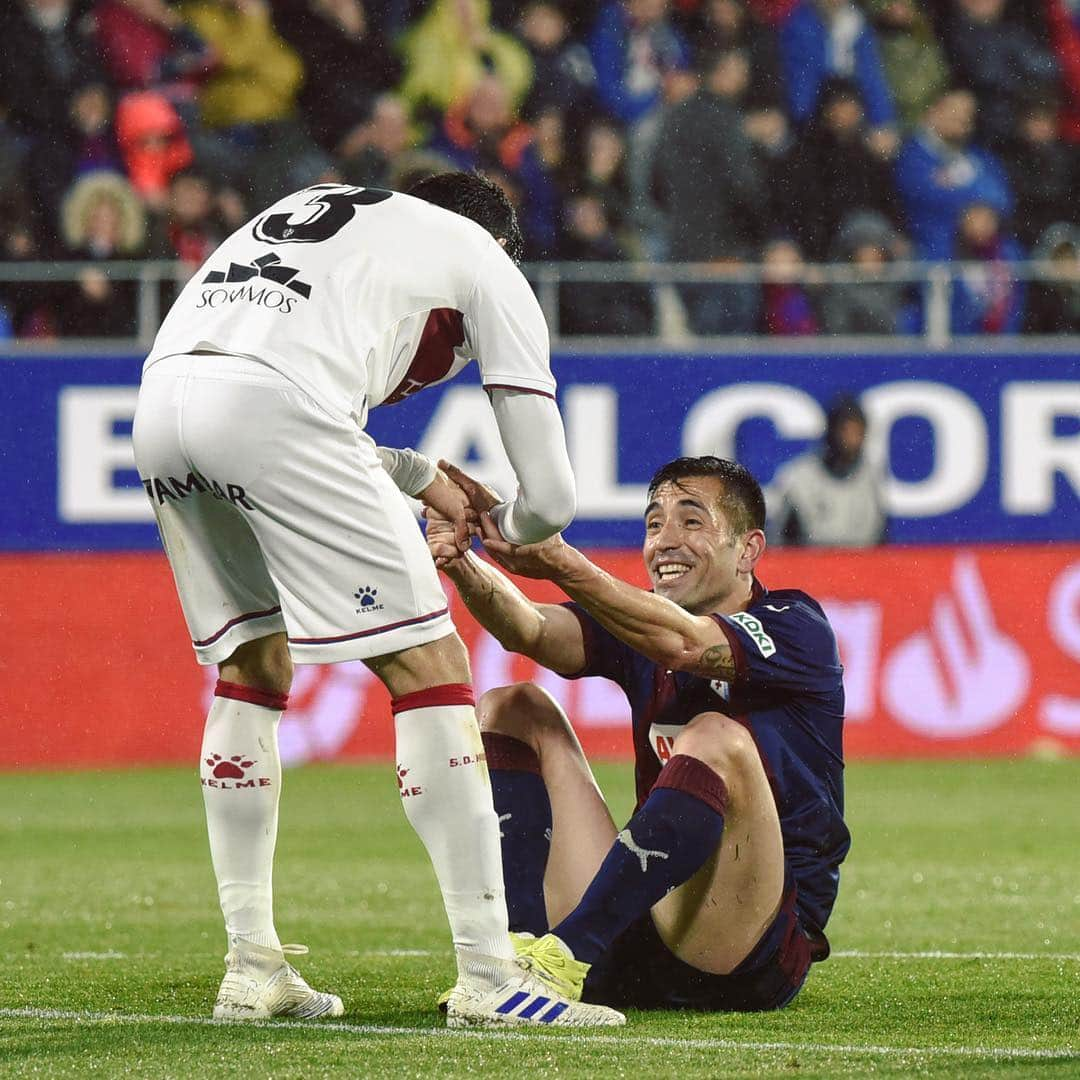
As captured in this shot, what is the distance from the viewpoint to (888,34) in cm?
1441

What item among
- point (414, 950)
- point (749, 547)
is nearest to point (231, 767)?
point (749, 547)

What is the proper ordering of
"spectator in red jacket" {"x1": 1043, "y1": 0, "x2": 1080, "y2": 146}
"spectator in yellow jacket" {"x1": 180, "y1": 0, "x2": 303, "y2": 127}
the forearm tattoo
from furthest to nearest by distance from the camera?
"spectator in red jacket" {"x1": 1043, "y1": 0, "x2": 1080, "y2": 146} → "spectator in yellow jacket" {"x1": 180, "y1": 0, "x2": 303, "y2": 127} → the forearm tattoo

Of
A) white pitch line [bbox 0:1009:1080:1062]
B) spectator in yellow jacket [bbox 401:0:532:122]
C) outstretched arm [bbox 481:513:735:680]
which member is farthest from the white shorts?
spectator in yellow jacket [bbox 401:0:532:122]

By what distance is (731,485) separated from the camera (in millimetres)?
5094

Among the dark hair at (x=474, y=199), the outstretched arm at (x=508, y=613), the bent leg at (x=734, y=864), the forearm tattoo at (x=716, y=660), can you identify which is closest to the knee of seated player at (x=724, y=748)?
the bent leg at (x=734, y=864)

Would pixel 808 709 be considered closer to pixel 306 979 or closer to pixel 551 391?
pixel 551 391

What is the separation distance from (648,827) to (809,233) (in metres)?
9.51

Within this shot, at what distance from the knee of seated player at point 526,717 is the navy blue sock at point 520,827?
0.03 meters

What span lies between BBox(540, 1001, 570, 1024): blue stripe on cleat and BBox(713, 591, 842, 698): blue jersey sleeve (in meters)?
0.81

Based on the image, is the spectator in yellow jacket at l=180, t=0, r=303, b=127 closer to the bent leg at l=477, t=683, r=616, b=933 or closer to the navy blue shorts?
the bent leg at l=477, t=683, r=616, b=933

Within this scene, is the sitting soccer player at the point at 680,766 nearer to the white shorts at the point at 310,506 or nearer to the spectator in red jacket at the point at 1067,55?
the white shorts at the point at 310,506

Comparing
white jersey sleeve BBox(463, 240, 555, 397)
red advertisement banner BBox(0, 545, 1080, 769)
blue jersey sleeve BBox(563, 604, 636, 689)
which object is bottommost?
red advertisement banner BBox(0, 545, 1080, 769)

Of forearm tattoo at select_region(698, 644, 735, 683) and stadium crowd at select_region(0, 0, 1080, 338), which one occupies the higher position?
stadium crowd at select_region(0, 0, 1080, 338)

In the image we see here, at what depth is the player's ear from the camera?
5066 millimetres
